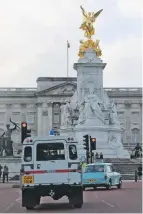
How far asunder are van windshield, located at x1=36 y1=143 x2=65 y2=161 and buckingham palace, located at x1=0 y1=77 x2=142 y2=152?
109m

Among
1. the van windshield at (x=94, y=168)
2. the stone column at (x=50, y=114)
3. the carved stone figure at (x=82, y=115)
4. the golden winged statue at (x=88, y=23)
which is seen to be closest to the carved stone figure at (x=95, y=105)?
the carved stone figure at (x=82, y=115)

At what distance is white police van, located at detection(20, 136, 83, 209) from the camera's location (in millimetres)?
23703

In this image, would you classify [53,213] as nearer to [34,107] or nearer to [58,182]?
[58,182]

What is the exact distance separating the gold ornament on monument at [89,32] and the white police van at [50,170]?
54.6 metres

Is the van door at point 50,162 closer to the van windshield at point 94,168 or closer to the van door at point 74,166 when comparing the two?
the van door at point 74,166

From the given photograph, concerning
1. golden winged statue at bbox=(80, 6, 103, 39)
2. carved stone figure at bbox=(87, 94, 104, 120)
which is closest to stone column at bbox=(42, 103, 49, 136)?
golden winged statue at bbox=(80, 6, 103, 39)

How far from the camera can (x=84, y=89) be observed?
76.9m

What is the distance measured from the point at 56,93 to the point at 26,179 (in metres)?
112

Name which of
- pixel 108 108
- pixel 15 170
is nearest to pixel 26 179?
pixel 15 170

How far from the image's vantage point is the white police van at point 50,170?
23703 mm

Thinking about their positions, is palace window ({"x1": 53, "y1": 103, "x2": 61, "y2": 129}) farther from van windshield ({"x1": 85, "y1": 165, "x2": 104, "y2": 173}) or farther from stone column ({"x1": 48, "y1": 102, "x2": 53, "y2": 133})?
van windshield ({"x1": 85, "y1": 165, "x2": 104, "y2": 173})

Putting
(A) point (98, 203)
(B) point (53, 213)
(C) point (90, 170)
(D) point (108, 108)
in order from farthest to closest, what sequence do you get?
(D) point (108, 108) → (C) point (90, 170) → (A) point (98, 203) → (B) point (53, 213)

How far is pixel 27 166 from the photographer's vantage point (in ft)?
78.3

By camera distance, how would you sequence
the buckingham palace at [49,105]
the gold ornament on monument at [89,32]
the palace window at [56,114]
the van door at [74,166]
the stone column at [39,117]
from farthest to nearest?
the palace window at [56,114] → the stone column at [39,117] → the buckingham palace at [49,105] → the gold ornament on monument at [89,32] → the van door at [74,166]
